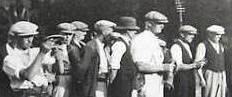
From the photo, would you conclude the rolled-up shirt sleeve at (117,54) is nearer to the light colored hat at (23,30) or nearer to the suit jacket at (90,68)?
Answer: the suit jacket at (90,68)

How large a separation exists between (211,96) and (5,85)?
9.54 ft

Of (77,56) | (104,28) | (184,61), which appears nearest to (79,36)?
(77,56)

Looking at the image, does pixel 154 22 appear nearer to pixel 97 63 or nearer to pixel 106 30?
pixel 106 30

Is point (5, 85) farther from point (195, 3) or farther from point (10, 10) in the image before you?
point (195, 3)

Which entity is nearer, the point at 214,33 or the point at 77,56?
the point at 77,56

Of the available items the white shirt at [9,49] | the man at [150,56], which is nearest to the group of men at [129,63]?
the man at [150,56]

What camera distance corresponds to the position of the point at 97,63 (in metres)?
7.04

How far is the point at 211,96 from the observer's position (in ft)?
24.9

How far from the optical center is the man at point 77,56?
7324mm

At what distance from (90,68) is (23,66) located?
2.32 meters

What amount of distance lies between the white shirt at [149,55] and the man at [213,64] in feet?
4.37

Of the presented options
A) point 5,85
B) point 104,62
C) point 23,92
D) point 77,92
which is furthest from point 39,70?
point 77,92

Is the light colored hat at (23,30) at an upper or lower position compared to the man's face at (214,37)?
upper

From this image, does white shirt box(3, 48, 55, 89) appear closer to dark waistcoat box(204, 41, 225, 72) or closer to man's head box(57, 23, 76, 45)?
man's head box(57, 23, 76, 45)
